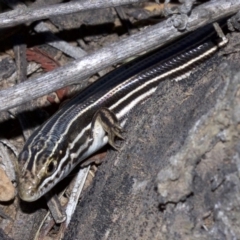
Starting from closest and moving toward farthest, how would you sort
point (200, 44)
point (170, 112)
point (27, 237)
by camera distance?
point (170, 112), point (27, 237), point (200, 44)

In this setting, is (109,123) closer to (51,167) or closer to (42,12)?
(51,167)

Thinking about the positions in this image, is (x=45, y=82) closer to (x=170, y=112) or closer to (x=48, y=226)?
(x=170, y=112)

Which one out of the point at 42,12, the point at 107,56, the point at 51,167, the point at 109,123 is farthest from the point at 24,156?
the point at 42,12

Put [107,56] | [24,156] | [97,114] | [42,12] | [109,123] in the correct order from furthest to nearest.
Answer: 1. [97,114]
2. [109,123]
3. [42,12]
4. [24,156]
5. [107,56]

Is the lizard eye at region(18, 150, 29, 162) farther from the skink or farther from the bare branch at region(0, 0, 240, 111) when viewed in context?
the bare branch at region(0, 0, 240, 111)

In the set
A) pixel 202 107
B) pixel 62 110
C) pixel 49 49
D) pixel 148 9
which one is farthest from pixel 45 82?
pixel 148 9
